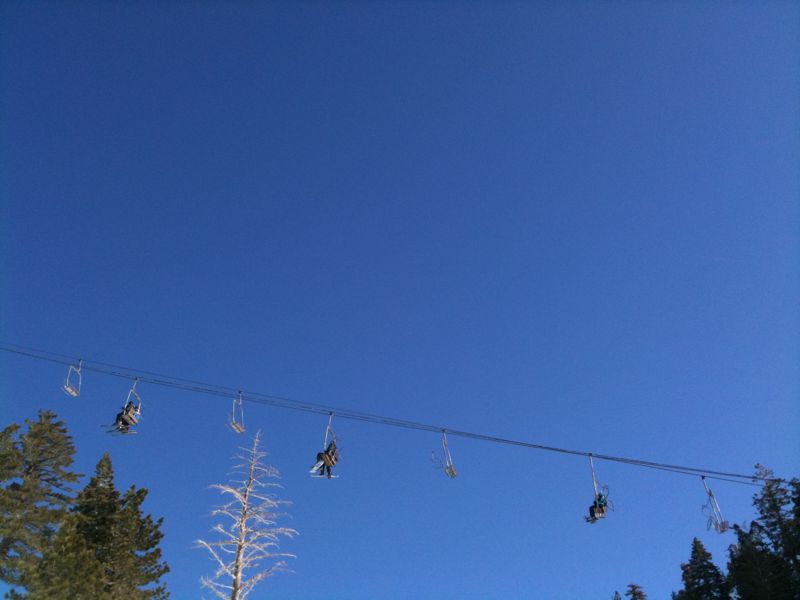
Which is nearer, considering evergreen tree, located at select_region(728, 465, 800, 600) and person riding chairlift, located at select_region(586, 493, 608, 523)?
person riding chairlift, located at select_region(586, 493, 608, 523)

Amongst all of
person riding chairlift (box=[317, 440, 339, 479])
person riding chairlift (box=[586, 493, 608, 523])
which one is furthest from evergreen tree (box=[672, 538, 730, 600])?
person riding chairlift (box=[317, 440, 339, 479])

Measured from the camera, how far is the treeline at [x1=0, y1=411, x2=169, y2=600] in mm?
19688

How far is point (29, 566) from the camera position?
20484 millimetres

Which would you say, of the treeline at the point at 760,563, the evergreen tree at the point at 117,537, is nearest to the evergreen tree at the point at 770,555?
the treeline at the point at 760,563

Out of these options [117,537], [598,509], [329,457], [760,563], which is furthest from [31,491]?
[760,563]

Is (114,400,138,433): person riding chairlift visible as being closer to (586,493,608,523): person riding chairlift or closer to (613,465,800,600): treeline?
(586,493,608,523): person riding chairlift

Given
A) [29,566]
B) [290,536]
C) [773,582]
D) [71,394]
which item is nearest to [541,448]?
[290,536]

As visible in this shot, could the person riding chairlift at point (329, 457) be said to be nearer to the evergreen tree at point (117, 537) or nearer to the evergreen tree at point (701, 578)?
the evergreen tree at point (117, 537)

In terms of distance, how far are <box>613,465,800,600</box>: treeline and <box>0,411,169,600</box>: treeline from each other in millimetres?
30213

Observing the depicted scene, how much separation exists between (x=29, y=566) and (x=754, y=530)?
124ft

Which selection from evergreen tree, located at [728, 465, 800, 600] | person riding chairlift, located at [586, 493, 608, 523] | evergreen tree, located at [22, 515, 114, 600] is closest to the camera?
person riding chairlift, located at [586, 493, 608, 523]

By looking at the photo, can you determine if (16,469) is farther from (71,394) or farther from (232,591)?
(232,591)

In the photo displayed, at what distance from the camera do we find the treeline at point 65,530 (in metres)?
19.7

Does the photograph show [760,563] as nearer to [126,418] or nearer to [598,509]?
[598,509]
